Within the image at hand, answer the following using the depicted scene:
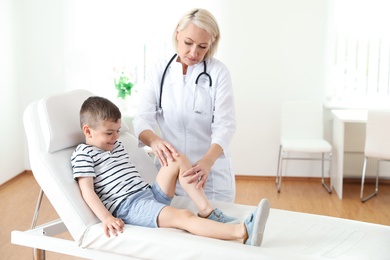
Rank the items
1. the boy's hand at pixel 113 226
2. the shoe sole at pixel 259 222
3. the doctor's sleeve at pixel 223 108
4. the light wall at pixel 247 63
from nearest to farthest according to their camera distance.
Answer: the shoe sole at pixel 259 222, the boy's hand at pixel 113 226, the doctor's sleeve at pixel 223 108, the light wall at pixel 247 63

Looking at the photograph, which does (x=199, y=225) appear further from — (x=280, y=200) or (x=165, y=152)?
(x=280, y=200)

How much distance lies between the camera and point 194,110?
7.53ft

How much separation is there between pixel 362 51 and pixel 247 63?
1016 millimetres

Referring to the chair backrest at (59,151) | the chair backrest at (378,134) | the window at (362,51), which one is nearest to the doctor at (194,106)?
the chair backrest at (59,151)

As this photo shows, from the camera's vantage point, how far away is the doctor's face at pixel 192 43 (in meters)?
2.16

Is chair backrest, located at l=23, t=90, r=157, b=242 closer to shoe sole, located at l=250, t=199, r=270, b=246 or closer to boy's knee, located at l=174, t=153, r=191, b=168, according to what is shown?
boy's knee, located at l=174, t=153, r=191, b=168

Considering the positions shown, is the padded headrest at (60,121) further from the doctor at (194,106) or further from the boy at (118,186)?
the doctor at (194,106)

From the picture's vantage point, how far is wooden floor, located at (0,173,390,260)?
3.89 metres

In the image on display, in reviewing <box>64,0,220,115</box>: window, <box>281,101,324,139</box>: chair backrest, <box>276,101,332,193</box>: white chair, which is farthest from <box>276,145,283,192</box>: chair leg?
<box>64,0,220,115</box>: window

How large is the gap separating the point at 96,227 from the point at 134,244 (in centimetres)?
17

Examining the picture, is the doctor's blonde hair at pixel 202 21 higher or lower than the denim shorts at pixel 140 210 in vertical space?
higher

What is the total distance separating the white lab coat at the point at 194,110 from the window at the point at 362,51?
292cm

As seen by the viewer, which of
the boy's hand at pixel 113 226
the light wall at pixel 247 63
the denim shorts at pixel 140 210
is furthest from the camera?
the light wall at pixel 247 63

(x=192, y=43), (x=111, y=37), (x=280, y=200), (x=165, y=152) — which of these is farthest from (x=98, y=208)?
(x=111, y=37)
